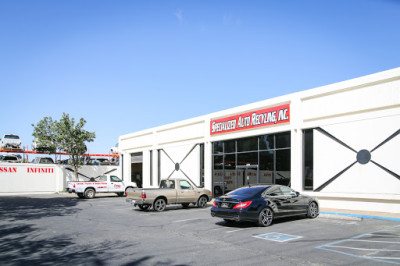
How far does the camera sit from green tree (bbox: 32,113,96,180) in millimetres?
35344

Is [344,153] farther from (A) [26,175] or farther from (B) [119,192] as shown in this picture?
(A) [26,175]

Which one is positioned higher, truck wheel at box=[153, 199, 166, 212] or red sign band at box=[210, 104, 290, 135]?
red sign band at box=[210, 104, 290, 135]

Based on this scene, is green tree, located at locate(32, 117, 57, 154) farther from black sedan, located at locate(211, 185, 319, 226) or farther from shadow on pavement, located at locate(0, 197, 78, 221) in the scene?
black sedan, located at locate(211, 185, 319, 226)

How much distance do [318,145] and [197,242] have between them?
10484mm

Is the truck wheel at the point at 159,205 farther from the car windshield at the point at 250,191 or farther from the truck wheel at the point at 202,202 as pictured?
the car windshield at the point at 250,191

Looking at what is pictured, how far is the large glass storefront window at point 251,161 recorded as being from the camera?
1894 centimetres

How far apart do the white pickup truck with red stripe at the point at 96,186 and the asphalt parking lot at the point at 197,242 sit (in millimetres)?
13004

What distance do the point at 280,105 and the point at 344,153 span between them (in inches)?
177

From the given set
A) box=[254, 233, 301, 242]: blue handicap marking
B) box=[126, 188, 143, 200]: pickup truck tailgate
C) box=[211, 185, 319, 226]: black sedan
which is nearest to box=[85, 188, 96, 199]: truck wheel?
box=[126, 188, 143, 200]: pickup truck tailgate

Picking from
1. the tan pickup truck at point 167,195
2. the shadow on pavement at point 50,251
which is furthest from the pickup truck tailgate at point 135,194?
the shadow on pavement at point 50,251

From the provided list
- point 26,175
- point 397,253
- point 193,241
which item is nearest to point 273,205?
point 193,241

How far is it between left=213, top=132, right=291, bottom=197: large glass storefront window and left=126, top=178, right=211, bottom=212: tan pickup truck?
3471 millimetres

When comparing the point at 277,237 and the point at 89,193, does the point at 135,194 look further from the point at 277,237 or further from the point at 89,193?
the point at 89,193

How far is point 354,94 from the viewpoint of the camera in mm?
15922
